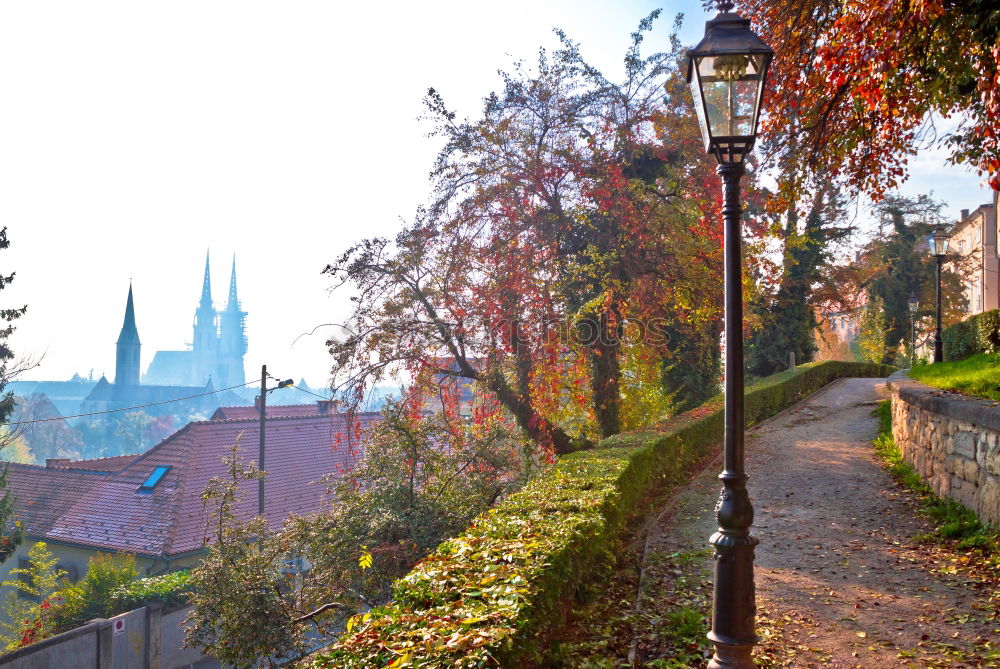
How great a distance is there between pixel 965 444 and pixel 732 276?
16.6ft

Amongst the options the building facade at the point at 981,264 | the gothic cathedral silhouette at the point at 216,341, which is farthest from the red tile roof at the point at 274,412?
the gothic cathedral silhouette at the point at 216,341

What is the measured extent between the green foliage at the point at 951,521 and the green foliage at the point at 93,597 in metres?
18.8

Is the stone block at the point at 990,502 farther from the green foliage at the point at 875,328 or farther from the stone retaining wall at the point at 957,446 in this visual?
the green foliage at the point at 875,328

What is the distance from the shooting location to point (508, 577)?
4535mm

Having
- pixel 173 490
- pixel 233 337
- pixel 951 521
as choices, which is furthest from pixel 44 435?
pixel 951 521

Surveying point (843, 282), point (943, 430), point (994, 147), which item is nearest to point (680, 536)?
point (943, 430)

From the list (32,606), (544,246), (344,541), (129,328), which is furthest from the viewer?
(129,328)

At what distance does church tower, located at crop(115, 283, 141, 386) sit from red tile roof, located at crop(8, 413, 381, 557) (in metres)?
79.8

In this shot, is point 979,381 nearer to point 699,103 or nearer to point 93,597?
point 699,103

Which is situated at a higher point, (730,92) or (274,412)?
(730,92)

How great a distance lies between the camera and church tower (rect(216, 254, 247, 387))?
153 meters

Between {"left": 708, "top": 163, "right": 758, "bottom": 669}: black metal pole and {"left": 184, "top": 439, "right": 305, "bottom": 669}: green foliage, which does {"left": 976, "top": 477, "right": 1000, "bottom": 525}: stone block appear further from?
{"left": 184, "top": 439, "right": 305, "bottom": 669}: green foliage

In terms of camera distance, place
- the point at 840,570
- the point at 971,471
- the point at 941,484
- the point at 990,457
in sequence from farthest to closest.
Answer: the point at 941,484, the point at 971,471, the point at 840,570, the point at 990,457

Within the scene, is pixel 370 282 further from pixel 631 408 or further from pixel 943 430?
pixel 943 430
